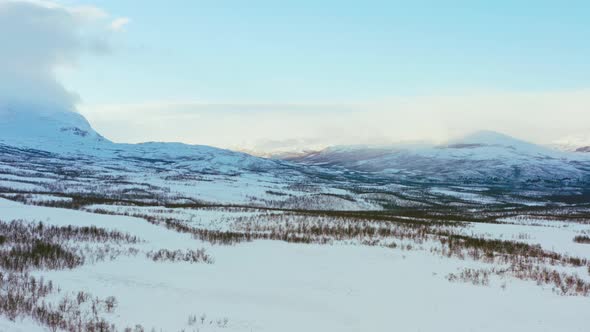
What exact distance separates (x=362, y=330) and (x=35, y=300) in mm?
6651

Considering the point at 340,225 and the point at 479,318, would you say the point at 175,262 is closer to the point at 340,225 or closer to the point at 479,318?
the point at 479,318

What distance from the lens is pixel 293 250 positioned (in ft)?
62.3

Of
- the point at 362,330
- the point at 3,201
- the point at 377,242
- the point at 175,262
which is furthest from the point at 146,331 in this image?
the point at 3,201

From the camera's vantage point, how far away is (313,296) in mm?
11469

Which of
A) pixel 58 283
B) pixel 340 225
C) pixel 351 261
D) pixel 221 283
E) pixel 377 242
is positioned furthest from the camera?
pixel 340 225

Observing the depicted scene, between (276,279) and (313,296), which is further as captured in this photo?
(276,279)

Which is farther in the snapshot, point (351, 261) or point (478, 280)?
point (351, 261)

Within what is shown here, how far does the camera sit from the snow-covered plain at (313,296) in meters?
9.22

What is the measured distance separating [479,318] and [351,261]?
7.23 metres

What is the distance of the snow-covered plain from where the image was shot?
363 inches

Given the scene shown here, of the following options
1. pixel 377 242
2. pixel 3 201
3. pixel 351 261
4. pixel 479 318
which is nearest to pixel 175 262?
pixel 351 261

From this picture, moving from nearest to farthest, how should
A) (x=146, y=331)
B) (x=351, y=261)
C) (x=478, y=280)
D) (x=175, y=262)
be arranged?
(x=146, y=331)
(x=478, y=280)
(x=175, y=262)
(x=351, y=261)

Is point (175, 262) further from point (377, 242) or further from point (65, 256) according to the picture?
point (377, 242)

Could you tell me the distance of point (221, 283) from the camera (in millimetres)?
12414
